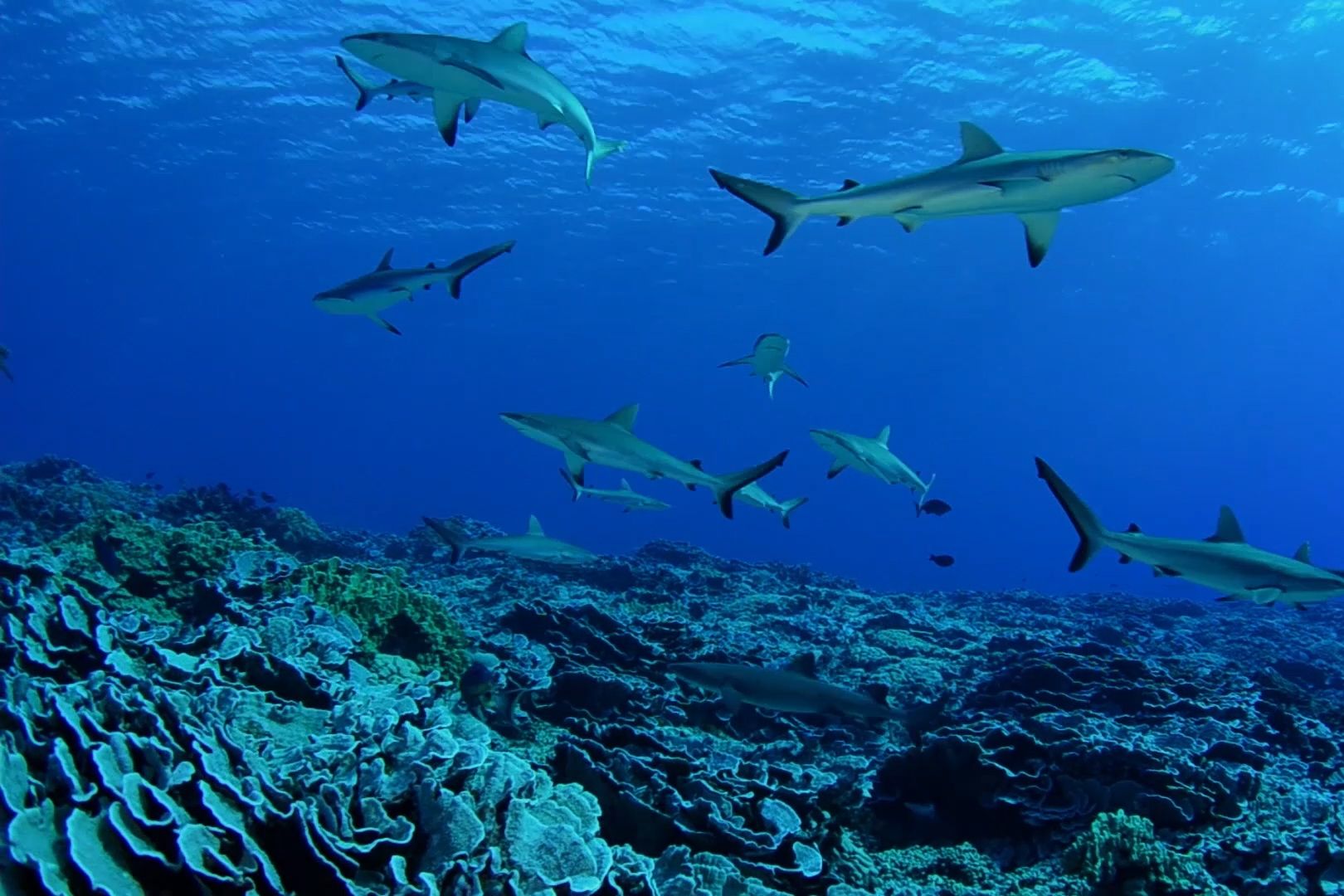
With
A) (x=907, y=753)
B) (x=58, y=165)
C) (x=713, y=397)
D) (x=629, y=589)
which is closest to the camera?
(x=907, y=753)

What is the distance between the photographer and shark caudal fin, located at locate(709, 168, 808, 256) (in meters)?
4.66

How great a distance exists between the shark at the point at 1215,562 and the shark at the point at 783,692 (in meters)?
2.02

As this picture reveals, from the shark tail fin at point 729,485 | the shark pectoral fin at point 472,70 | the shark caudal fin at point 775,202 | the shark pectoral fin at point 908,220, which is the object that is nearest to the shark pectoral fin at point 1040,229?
the shark pectoral fin at point 908,220

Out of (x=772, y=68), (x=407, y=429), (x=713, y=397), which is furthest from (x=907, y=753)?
(x=407, y=429)

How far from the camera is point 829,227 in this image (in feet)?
162

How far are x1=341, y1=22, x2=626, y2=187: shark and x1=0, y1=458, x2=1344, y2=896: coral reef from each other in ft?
14.9

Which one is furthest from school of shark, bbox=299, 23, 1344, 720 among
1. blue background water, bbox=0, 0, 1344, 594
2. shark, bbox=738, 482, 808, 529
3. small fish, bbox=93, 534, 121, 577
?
blue background water, bbox=0, 0, 1344, 594

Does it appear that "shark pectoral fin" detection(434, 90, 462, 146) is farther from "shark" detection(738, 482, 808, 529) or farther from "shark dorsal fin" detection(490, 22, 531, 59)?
"shark" detection(738, 482, 808, 529)

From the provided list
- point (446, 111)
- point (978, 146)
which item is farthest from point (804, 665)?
point (446, 111)

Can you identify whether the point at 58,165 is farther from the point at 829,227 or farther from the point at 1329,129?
the point at 1329,129

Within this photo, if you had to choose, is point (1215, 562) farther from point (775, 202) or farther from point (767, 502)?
point (767, 502)

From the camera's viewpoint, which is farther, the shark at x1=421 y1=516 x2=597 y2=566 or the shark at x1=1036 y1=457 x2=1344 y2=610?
the shark at x1=421 y1=516 x2=597 y2=566

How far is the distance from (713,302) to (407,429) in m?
136

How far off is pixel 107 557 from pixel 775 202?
25.3ft
